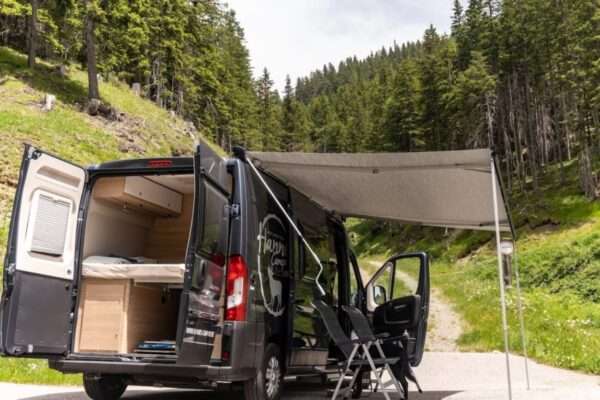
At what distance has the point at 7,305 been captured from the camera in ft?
15.7

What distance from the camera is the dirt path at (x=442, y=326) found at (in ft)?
46.6

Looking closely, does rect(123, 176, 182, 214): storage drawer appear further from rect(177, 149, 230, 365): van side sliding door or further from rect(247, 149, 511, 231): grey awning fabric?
rect(247, 149, 511, 231): grey awning fabric

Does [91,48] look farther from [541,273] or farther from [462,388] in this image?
[462,388]

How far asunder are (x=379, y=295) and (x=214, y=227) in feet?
13.2

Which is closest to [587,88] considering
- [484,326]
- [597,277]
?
[597,277]

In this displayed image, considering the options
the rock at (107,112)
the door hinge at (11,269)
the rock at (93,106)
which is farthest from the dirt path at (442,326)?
the rock at (93,106)

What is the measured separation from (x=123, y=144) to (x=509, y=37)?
29809mm

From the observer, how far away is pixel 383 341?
7.25 meters

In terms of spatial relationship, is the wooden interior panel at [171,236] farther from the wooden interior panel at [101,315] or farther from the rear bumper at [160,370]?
the rear bumper at [160,370]

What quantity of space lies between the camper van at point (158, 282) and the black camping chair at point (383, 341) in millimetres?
598

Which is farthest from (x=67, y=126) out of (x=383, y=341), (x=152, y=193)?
(x=383, y=341)

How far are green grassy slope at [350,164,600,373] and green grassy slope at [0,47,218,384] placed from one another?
12.4 meters

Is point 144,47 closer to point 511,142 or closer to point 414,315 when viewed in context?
point 511,142

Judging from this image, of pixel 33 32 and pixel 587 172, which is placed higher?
pixel 33 32
